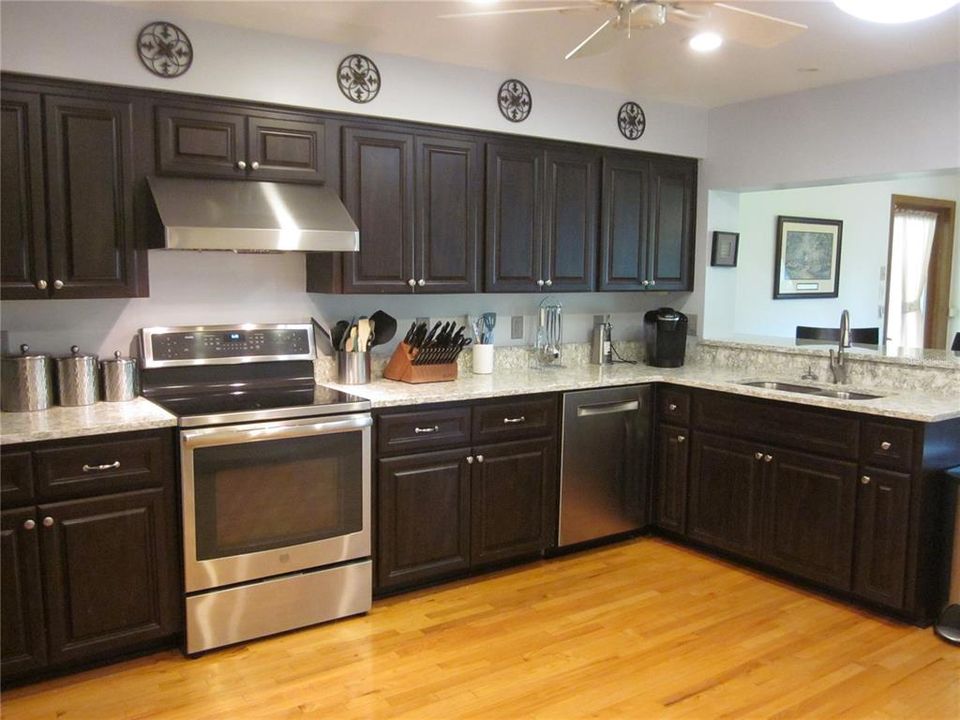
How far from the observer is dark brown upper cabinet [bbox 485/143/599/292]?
386 centimetres

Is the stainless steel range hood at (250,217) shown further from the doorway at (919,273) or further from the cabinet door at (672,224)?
the doorway at (919,273)

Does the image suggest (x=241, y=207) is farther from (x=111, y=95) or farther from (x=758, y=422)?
(x=758, y=422)

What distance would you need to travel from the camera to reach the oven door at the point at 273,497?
2.82 metres

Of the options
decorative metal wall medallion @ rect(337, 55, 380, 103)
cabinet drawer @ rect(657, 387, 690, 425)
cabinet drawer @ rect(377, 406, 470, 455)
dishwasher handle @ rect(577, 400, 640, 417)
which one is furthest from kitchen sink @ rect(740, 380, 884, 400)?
decorative metal wall medallion @ rect(337, 55, 380, 103)

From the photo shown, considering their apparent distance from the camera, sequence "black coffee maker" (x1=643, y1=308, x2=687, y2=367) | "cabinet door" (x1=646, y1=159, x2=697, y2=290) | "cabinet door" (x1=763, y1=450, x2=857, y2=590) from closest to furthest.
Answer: "cabinet door" (x1=763, y1=450, x2=857, y2=590) → "black coffee maker" (x1=643, y1=308, x2=687, y2=367) → "cabinet door" (x1=646, y1=159, x2=697, y2=290)

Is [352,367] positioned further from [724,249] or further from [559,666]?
[724,249]

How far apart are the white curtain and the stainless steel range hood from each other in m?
5.39

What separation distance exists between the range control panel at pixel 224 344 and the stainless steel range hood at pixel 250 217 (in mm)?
460

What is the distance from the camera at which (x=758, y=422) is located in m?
3.62

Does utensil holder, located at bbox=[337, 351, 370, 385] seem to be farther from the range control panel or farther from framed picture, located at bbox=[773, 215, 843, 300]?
framed picture, located at bbox=[773, 215, 843, 300]

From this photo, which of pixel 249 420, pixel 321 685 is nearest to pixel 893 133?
pixel 249 420

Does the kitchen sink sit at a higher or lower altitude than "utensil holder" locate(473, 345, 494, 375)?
lower

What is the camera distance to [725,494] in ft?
12.5

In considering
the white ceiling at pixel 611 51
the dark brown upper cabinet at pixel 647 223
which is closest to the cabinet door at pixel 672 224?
the dark brown upper cabinet at pixel 647 223
